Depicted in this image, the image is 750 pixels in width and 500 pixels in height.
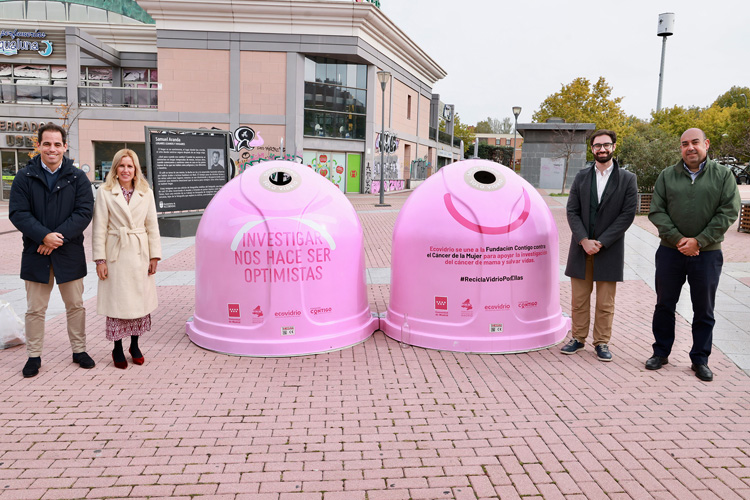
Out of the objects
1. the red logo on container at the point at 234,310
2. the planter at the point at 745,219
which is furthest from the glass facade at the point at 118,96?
the red logo on container at the point at 234,310

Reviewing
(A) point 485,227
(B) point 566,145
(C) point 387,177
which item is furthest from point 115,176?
(C) point 387,177

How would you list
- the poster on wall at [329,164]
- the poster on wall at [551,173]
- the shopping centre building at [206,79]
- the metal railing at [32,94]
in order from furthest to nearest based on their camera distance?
the poster on wall at [551,173] < the poster on wall at [329,164] < the metal railing at [32,94] < the shopping centre building at [206,79]

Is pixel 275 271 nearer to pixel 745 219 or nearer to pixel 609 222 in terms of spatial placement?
pixel 609 222

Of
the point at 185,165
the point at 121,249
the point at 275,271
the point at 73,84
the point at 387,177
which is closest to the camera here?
the point at 121,249

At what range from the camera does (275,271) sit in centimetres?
517

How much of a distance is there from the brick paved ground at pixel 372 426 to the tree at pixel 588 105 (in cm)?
3617

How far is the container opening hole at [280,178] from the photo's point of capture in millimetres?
5596

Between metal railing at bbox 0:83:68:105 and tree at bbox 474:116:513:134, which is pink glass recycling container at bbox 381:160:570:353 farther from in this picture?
tree at bbox 474:116:513:134

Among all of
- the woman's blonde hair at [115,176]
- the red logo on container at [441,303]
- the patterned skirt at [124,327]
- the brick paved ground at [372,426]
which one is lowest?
the brick paved ground at [372,426]

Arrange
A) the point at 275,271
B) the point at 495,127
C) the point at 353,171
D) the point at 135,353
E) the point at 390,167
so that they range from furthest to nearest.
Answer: the point at 495,127
the point at 390,167
the point at 353,171
the point at 275,271
the point at 135,353

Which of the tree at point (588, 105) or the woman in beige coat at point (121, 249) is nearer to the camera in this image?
the woman in beige coat at point (121, 249)

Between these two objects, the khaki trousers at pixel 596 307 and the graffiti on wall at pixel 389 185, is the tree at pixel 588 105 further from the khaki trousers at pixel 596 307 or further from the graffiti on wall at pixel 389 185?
the khaki trousers at pixel 596 307

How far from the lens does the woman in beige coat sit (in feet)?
15.5

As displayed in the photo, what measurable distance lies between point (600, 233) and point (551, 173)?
96.3 ft
